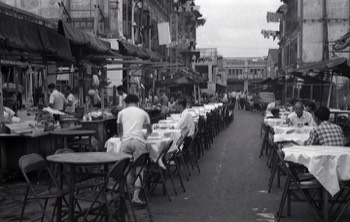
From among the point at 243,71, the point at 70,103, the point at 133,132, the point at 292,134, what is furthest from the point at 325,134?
the point at 243,71

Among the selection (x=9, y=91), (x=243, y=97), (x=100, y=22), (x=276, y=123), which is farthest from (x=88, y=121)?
(x=243, y=97)

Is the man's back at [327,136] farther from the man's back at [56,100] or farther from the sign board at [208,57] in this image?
the sign board at [208,57]

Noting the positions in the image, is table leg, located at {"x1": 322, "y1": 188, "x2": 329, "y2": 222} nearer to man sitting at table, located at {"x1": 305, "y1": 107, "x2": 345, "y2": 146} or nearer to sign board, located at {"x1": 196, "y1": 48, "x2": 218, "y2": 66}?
man sitting at table, located at {"x1": 305, "y1": 107, "x2": 345, "y2": 146}

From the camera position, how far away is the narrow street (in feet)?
24.7

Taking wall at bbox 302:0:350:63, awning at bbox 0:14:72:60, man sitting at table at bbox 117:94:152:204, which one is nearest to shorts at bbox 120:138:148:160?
man sitting at table at bbox 117:94:152:204

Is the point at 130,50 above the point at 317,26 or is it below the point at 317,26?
below

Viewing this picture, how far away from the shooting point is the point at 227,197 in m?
8.82

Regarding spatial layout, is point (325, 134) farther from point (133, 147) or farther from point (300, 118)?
point (300, 118)

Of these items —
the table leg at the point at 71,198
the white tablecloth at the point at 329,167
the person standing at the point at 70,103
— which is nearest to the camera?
the table leg at the point at 71,198

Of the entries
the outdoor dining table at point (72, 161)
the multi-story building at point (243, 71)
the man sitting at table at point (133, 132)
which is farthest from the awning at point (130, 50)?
the multi-story building at point (243, 71)

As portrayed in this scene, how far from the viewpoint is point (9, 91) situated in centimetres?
1586

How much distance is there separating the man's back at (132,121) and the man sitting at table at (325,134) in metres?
2.61

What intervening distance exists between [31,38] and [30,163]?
4.99 meters

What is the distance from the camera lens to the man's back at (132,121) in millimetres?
8234
